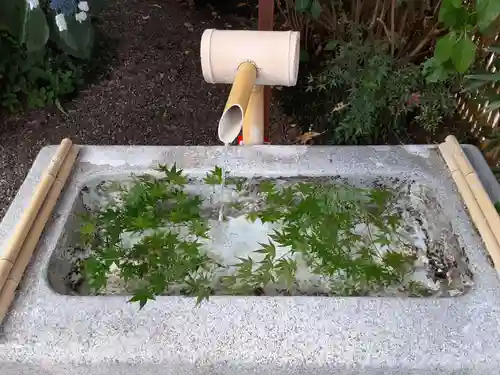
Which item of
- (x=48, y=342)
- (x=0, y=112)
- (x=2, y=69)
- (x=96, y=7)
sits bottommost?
(x=0, y=112)

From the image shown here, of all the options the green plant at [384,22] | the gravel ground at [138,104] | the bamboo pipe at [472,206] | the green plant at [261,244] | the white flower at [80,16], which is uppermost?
the bamboo pipe at [472,206]

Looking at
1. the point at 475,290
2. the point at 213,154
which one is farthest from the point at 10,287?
the point at 475,290

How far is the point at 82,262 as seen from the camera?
43.5 inches

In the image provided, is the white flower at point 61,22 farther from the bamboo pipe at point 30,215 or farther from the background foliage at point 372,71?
the bamboo pipe at point 30,215

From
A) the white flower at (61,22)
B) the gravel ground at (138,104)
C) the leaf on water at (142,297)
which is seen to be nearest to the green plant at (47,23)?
the white flower at (61,22)

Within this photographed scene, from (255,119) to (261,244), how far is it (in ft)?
1.25

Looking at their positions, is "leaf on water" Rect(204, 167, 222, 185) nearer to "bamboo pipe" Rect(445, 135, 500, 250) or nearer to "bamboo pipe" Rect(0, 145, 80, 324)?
"bamboo pipe" Rect(0, 145, 80, 324)

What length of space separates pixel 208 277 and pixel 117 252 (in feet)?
0.62

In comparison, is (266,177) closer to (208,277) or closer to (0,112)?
(208,277)

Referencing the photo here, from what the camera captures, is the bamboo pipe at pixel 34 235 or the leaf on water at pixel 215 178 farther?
the leaf on water at pixel 215 178

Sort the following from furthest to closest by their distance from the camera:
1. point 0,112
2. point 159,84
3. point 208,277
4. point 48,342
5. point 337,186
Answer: point 159,84 < point 0,112 < point 337,186 < point 208,277 < point 48,342

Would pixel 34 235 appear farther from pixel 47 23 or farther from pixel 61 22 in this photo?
pixel 47 23

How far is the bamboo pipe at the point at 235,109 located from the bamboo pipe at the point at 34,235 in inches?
15.0

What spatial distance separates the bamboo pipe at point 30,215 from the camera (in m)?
0.97
